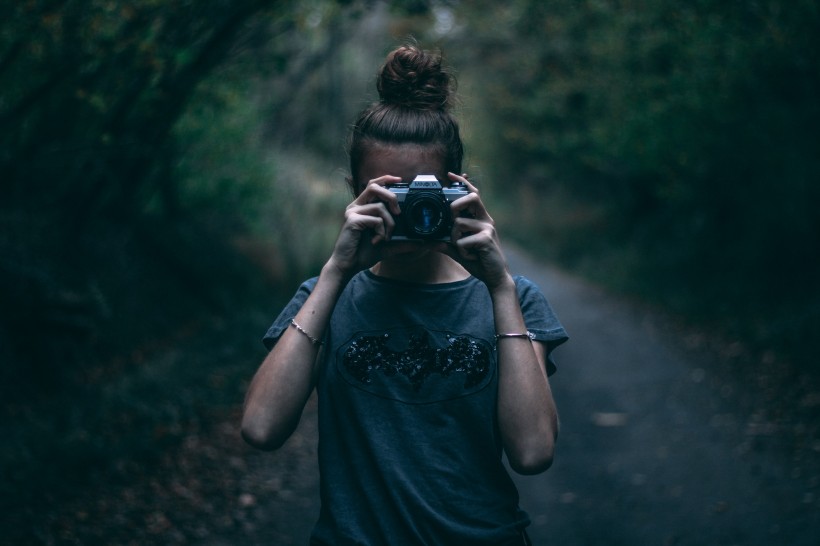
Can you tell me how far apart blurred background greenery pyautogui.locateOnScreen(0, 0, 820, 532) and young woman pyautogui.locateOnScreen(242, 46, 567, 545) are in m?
0.42

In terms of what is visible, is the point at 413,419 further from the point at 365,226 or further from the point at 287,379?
the point at 365,226

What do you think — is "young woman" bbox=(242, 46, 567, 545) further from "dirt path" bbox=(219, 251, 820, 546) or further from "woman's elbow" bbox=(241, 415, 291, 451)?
"dirt path" bbox=(219, 251, 820, 546)

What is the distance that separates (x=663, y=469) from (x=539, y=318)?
3.95 m

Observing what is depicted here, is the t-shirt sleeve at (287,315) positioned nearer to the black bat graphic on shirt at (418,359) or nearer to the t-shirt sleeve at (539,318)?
the black bat graphic on shirt at (418,359)

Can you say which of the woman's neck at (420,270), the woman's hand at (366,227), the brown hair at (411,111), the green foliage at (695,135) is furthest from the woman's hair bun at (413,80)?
the green foliage at (695,135)

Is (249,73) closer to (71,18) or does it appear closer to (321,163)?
(71,18)

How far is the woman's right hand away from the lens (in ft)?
6.03

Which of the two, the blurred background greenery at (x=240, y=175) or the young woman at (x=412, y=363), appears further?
the blurred background greenery at (x=240, y=175)

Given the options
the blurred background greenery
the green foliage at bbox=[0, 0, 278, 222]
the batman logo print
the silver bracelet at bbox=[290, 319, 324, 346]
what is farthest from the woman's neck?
the green foliage at bbox=[0, 0, 278, 222]

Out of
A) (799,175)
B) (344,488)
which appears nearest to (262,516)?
(344,488)

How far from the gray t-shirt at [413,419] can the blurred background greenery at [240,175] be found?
73cm

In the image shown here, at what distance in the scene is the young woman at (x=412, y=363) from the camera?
1744 millimetres

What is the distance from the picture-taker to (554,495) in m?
5.00

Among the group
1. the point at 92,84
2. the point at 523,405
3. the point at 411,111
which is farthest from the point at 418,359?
the point at 92,84
